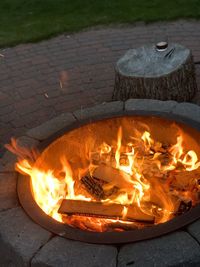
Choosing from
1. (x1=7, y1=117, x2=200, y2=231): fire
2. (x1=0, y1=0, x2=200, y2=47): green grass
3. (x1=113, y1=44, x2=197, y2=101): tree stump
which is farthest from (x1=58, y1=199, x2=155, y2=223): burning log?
(x1=0, y1=0, x2=200, y2=47): green grass

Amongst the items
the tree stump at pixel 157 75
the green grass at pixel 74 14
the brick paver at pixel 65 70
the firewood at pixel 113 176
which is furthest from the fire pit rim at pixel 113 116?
the green grass at pixel 74 14

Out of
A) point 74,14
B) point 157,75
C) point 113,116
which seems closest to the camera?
point 113,116

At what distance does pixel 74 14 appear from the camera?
8.19 m

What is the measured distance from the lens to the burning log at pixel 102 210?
2968mm

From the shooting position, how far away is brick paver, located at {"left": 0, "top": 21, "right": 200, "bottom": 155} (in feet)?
17.6

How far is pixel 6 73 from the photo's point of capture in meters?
6.41

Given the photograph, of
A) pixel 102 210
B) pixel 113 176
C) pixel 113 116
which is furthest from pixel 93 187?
pixel 113 116

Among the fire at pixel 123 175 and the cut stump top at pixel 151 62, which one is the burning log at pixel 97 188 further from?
the cut stump top at pixel 151 62

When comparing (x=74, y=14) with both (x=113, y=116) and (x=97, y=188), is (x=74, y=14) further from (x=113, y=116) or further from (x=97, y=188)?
(x=97, y=188)

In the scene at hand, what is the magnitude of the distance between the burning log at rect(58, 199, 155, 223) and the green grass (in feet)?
15.8

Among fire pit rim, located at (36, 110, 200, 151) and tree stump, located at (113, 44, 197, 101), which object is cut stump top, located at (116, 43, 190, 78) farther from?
fire pit rim, located at (36, 110, 200, 151)

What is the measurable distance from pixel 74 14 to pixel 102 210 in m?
5.86

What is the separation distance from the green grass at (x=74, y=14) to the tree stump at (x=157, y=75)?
267 cm

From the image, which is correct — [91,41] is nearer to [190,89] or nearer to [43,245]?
[190,89]
